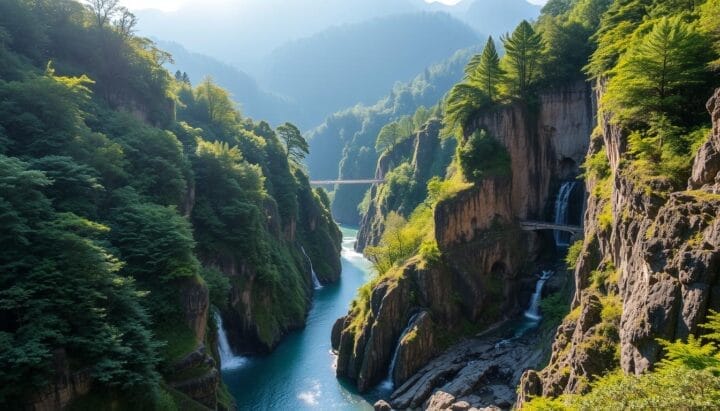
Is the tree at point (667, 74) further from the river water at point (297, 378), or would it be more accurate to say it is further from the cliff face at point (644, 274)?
the river water at point (297, 378)

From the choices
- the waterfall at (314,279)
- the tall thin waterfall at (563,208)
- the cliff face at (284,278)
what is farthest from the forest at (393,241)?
the waterfall at (314,279)

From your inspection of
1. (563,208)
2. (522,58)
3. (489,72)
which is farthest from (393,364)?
(522,58)

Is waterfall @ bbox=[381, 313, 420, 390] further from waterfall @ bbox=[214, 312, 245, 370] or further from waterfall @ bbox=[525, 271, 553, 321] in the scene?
waterfall @ bbox=[214, 312, 245, 370]

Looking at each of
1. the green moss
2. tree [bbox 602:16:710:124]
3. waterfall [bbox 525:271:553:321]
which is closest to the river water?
the green moss

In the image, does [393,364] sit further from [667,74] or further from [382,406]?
[667,74]

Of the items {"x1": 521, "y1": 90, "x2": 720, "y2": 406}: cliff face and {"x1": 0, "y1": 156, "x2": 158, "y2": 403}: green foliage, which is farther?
{"x1": 0, "y1": 156, "x2": 158, "y2": 403}: green foliage

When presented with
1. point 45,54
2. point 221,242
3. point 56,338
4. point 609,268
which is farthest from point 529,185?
point 45,54

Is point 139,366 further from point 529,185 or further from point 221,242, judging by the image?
point 529,185

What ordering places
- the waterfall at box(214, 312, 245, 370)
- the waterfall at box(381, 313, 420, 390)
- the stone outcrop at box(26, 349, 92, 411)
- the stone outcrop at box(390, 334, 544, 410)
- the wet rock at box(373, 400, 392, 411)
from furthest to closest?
1. the waterfall at box(214, 312, 245, 370)
2. the waterfall at box(381, 313, 420, 390)
3. the wet rock at box(373, 400, 392, 411)
4. the stone outcrop at box(390, 334, 544, 410)
5. the stone outcrop at box(26, 349, 92, 411)
